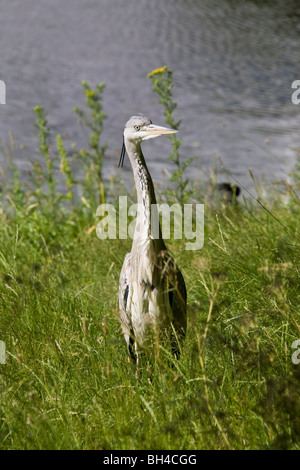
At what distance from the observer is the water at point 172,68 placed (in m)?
9.97

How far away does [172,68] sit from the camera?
508 inches

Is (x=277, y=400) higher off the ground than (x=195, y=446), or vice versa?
(x=277, y=400)

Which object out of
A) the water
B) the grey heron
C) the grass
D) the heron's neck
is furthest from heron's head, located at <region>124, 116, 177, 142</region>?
the water

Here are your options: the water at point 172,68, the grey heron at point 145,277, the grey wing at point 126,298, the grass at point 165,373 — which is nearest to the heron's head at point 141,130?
the grey heron at point 145,277

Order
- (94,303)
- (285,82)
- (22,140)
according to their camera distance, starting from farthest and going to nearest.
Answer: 1. (285,82)
2. (22,140)
3. (94,303)

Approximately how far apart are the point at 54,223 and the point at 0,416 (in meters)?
3.29

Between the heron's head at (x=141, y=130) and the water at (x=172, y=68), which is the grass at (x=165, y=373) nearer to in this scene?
the heron's head at (x=141, y=130)

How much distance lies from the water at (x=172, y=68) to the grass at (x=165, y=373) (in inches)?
157

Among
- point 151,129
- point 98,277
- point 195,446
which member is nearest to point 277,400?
point 195,446

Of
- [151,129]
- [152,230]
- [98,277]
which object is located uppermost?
[151,129]

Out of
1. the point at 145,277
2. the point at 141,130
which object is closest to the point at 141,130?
the point at 141,130

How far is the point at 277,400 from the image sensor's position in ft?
7.74

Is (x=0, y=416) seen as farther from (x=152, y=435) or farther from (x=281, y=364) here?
(x=281, y=364)

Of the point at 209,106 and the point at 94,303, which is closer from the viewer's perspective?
the point at 94,303
